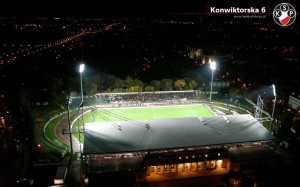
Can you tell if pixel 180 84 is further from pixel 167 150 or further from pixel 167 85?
pixel 167 150

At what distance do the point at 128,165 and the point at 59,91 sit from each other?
708 inches

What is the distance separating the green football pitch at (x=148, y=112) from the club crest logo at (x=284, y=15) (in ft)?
41.6

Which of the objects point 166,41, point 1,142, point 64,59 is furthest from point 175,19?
point 1,142

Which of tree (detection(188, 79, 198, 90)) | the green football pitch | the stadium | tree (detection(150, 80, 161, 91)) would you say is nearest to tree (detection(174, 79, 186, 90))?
tree (detection(188, 79, 198, 90))

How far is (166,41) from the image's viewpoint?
251 feet

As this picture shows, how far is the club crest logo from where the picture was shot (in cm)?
3183

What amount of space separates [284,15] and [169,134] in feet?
72.7

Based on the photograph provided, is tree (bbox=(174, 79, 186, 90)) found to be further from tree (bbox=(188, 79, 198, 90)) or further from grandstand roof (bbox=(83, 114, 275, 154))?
grandstand roof (bbox=(83, 114, 275, 154))

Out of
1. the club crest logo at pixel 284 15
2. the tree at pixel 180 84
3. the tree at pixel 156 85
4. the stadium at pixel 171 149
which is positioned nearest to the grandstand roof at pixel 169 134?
the stadium at pixel 171 149

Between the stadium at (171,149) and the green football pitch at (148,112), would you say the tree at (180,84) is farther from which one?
the stadium at (171,149)

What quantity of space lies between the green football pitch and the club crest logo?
41.6 feet

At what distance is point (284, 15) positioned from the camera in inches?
1280

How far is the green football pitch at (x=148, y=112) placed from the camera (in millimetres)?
29094

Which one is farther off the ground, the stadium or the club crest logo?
the club crest logo
